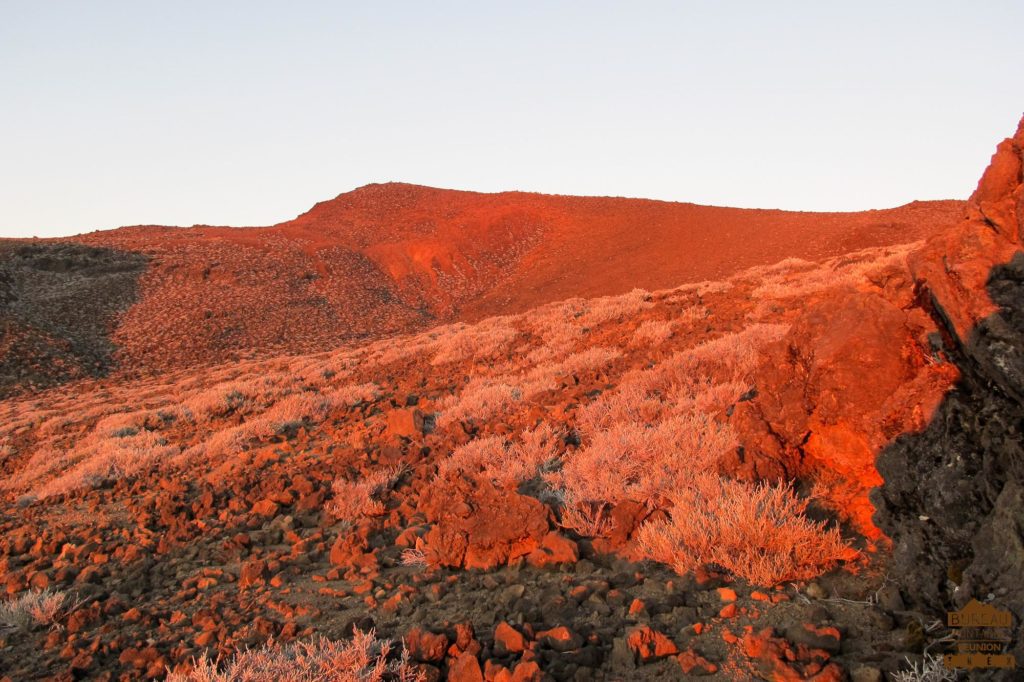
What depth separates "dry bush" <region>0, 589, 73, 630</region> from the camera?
14.2ft

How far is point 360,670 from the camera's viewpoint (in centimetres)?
313

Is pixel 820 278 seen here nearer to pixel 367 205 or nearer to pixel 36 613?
pixel 36 613

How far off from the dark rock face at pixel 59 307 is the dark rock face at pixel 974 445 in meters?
25.0

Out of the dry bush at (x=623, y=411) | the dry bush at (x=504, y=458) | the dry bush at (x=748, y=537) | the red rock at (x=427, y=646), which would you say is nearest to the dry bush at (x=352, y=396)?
the dry bush at (x=504, y=458)

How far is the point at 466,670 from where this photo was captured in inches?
121

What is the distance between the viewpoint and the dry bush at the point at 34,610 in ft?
14.2

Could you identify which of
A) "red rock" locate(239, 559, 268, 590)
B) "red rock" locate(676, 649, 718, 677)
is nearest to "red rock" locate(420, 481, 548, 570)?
"red rock" locate(239, 559, 268, 590)

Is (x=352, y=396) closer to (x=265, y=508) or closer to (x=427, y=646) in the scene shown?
(x=265, y=508)

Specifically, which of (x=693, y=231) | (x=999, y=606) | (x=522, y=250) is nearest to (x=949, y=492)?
(x=999, y=606)

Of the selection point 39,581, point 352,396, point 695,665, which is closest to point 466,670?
point 695,665

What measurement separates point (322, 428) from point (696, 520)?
6570 mm

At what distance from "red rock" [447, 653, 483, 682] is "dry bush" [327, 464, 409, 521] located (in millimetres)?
2795

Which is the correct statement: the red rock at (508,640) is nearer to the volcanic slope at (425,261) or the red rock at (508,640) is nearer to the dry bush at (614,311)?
the dry bush at (614,311)

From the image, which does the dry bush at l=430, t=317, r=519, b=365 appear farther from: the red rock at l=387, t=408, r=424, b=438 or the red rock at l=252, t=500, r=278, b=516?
the red rock at l=252, t=500, r=278, b=516
